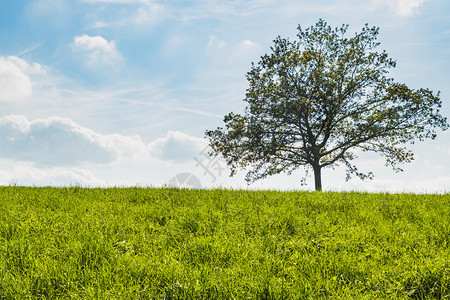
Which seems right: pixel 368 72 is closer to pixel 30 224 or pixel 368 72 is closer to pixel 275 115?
pixel 275 115

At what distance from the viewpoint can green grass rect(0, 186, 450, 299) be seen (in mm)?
5031

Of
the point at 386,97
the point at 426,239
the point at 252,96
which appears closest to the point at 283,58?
the point at 252,96

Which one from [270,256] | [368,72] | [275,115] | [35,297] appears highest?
[368,72]

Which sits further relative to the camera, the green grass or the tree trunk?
the tree trunk

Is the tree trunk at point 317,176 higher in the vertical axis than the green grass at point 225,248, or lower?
higher

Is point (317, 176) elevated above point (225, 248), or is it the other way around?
point (317, 176)

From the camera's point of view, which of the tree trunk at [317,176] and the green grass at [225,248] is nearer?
the green grass at [225,248]

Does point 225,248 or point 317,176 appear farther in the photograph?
point 317,176

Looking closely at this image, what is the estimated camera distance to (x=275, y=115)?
21.5 m

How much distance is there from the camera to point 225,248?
20.3 feet

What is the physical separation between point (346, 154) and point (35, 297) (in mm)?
21951

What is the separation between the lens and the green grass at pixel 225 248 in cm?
503

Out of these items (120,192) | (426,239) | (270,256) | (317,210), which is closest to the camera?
(270,256)

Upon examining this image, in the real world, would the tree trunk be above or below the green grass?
above
